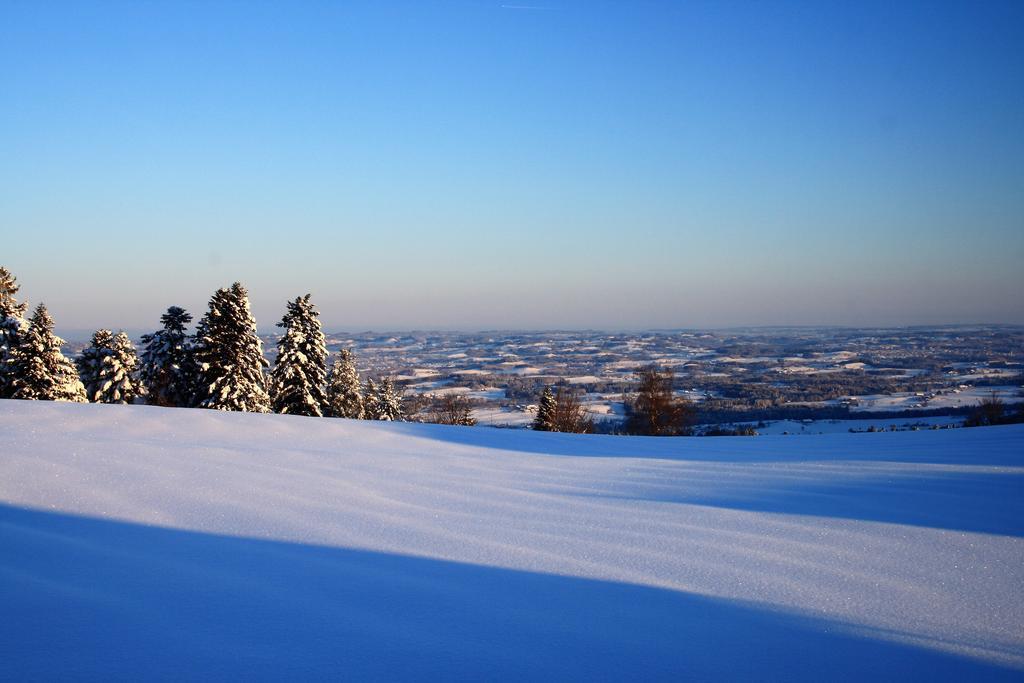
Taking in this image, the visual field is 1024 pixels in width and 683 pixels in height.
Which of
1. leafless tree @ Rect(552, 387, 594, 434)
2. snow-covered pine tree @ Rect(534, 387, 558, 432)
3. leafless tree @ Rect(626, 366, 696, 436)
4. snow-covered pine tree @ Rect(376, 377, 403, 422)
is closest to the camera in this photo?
leafless tree @ Rect(626, 366, 696, 436)

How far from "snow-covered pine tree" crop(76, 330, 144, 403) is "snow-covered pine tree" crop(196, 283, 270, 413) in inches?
208

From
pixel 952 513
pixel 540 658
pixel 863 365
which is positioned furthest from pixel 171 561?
pixel 863 365

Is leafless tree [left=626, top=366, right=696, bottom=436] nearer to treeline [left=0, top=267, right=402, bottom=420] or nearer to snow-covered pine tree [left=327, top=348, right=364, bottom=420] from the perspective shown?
treeline [left=0, top=267, right=402, bottom=420]

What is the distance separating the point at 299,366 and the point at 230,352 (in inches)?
114

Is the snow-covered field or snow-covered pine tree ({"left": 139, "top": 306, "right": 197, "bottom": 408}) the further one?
snow-covered pine tree ({"left": 139, "top": 306, "right": 197, "bottom": 408})

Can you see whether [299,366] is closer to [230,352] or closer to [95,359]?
[230,352]

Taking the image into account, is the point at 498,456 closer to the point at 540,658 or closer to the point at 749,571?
the point at 749,571

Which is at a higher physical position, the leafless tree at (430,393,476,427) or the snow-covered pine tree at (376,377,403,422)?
the snow-covered pine tree at (376,377,403,422)

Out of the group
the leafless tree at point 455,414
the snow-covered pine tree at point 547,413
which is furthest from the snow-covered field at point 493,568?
the leafless tree at point 455,414

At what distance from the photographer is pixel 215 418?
749cm

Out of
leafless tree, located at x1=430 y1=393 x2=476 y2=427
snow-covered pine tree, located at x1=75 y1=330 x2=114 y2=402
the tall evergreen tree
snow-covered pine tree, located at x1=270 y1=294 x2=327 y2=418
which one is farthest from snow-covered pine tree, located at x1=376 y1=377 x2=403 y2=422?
snow-covered pine tree, located at x1=75 y1=330 x2=114 y2=402

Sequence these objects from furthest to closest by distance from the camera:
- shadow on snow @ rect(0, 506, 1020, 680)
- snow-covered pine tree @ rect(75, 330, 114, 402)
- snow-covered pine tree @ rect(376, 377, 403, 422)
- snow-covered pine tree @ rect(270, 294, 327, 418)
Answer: snow-covered pine tree @ rect(376, 377, 403, 422), snow-covered pine tree @ rect(75, 330, 114, 402), snow-covered pine tree @ rect(270, 294, 327, 418), shadow on snow @ rect(0, 506, 1020, 680)

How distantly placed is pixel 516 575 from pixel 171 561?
1.64m

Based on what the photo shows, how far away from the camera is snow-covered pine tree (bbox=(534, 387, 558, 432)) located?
94.8 feet
